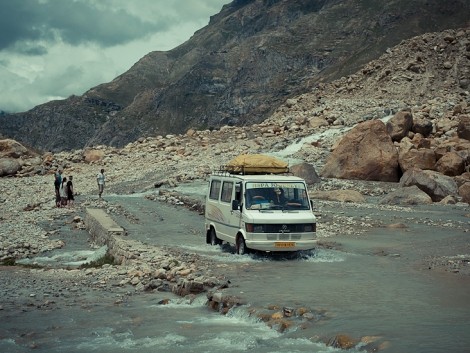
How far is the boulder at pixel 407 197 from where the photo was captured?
34.1 m

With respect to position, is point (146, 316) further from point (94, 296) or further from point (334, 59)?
point (334, 59)

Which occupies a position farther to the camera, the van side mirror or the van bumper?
the van side mirror

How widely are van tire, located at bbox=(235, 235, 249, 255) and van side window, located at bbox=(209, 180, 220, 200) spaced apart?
2.30 m

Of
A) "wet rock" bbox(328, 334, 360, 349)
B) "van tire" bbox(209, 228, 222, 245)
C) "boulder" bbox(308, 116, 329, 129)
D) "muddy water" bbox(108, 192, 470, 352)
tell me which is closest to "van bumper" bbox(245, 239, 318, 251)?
"muddy water" bbox(108, 192, 470, 352)

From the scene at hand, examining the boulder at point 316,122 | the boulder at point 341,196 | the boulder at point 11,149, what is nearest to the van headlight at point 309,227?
the boulder at point 341,196

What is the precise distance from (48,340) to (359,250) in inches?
479

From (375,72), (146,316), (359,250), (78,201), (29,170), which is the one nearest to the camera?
(146,316)

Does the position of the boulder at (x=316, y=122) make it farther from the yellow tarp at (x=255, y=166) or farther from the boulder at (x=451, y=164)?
the yellow tarp at (x=255, y=166)

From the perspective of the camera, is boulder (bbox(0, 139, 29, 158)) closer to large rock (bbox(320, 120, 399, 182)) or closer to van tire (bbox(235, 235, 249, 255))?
large rock (bbox(320, 120, 399, 182))

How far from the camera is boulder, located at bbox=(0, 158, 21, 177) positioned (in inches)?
2263

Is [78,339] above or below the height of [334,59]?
below

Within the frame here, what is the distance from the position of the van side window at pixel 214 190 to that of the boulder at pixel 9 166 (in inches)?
1606

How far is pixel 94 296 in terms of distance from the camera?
50.4ft

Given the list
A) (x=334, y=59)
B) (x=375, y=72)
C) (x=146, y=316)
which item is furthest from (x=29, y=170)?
(x=334, y=59)
